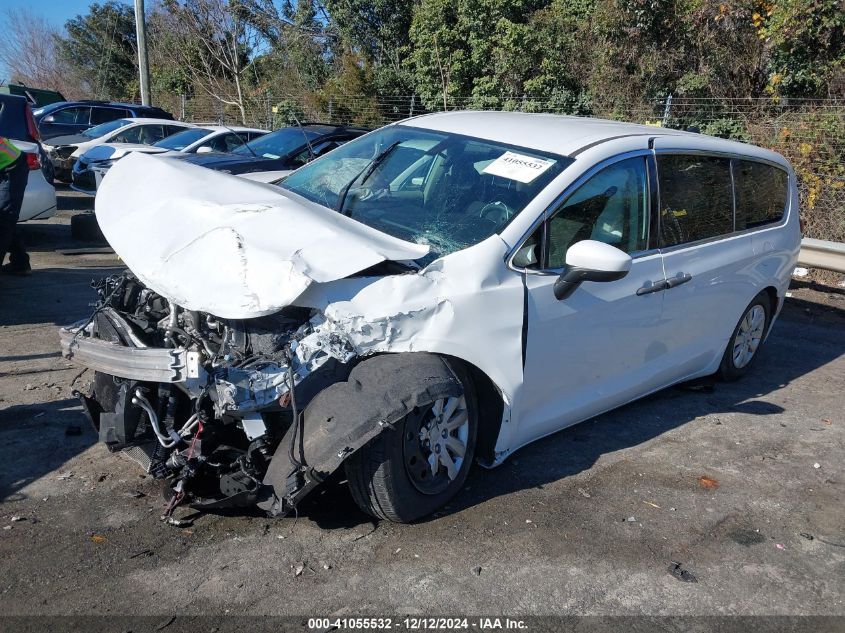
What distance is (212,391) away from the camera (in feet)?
10.9

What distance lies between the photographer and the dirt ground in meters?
3.24

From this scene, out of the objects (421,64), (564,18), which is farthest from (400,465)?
(421,64)

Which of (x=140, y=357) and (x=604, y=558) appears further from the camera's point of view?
(x=604, y=558)

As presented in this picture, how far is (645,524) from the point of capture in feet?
13.2

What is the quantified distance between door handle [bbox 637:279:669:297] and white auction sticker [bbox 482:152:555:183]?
93cm

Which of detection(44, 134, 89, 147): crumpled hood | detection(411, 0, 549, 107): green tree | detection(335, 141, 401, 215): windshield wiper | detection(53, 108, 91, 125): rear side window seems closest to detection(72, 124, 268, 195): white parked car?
detection(44, 134, 89, 147): crumpled hood

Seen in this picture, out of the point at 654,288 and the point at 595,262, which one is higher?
the point at 595,262

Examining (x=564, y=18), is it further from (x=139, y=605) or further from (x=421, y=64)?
(x=139, y=605)

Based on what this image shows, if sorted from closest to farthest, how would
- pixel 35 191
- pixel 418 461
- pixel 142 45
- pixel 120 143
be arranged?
pixel 418 461 < pixel 35 191 < pixel 120 143 < pixel 142 45

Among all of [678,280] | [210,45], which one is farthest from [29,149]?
[210,45]

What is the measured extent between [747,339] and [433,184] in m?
3.19

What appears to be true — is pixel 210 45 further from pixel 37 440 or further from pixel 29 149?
pixel 37 440

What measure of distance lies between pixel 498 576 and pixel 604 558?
22.6 inches

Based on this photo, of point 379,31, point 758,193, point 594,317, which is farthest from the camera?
point 379,31
